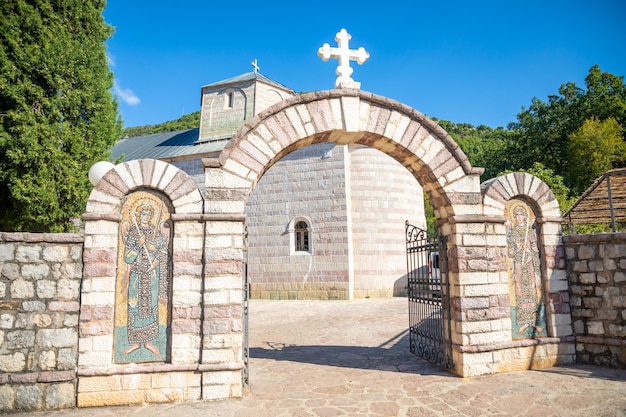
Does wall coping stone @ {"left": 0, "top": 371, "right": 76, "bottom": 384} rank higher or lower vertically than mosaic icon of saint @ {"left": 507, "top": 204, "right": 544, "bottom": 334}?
lower

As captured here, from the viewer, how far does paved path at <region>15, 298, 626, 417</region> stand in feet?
12.4

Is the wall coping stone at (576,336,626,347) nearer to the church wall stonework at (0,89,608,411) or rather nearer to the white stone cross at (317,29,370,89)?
the church wall stonework at (0,89,608,411)

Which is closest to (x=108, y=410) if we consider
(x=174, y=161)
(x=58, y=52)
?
(x=58, y=52)

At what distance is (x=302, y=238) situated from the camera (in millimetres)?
15125

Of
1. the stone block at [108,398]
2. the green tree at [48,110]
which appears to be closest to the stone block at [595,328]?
the stone block at [108,398]

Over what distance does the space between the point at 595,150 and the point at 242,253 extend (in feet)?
76.9

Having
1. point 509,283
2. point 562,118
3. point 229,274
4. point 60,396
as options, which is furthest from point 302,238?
point 562,118

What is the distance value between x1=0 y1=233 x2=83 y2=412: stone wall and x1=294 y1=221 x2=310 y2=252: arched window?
11.1 meters

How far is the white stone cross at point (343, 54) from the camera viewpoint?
5.49m

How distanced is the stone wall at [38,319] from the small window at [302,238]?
36.5 feet

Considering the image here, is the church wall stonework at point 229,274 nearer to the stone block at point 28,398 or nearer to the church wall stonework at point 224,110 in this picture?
the stone block at point 28,398

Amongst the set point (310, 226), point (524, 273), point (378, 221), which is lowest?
point (524, 273)

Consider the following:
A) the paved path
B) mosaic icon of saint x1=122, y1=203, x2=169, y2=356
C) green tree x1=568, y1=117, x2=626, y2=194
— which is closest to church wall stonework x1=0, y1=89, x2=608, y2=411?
mosaic icon of saint x1=122, y1=203, x2=169, y2=356

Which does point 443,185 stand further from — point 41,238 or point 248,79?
point 248,79
